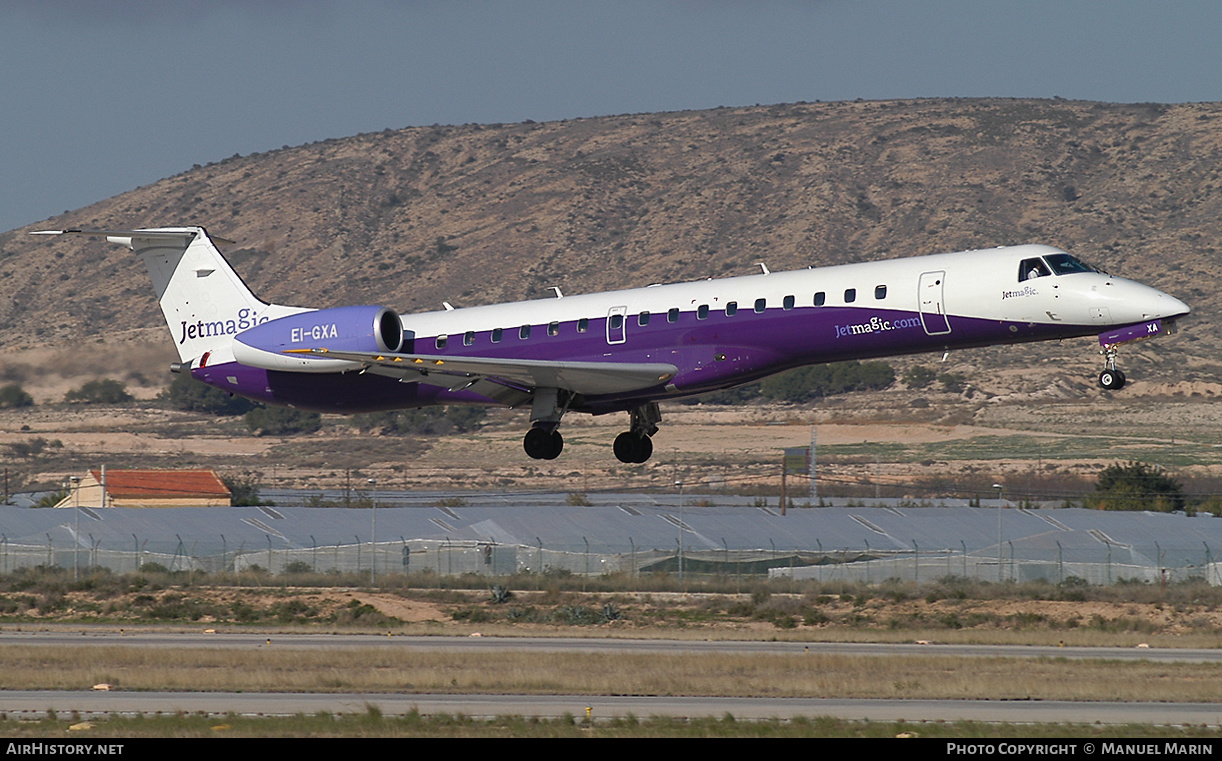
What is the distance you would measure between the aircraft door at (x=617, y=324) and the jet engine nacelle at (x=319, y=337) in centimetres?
441

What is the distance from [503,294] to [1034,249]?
97.5m

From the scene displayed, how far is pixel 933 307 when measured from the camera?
28734mm

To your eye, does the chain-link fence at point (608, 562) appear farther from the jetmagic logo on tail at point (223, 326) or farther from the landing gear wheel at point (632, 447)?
the jetmagic logo on tail at point (223, 326)

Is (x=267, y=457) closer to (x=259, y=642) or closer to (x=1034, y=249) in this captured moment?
(x=259, y=642)

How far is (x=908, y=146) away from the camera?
474 feet

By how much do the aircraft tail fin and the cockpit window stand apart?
16992 mm

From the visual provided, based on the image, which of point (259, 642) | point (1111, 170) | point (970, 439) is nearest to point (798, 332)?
point (259, 642)

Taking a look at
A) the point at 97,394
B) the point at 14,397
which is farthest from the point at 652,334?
the point at 97,394

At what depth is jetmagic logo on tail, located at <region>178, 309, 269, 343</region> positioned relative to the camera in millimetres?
35625

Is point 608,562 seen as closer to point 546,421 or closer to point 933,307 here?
point 546,421

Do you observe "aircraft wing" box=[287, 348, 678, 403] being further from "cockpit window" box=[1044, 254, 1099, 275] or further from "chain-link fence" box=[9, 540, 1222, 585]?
"chain-link fence" box=[9, 540, 1222, 585]

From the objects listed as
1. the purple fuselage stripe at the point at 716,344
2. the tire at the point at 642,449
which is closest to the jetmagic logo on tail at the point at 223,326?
the purple fuselage stripe at the point at 716,344

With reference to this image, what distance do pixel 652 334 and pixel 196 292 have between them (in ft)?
38.9

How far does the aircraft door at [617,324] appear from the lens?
3103cm
